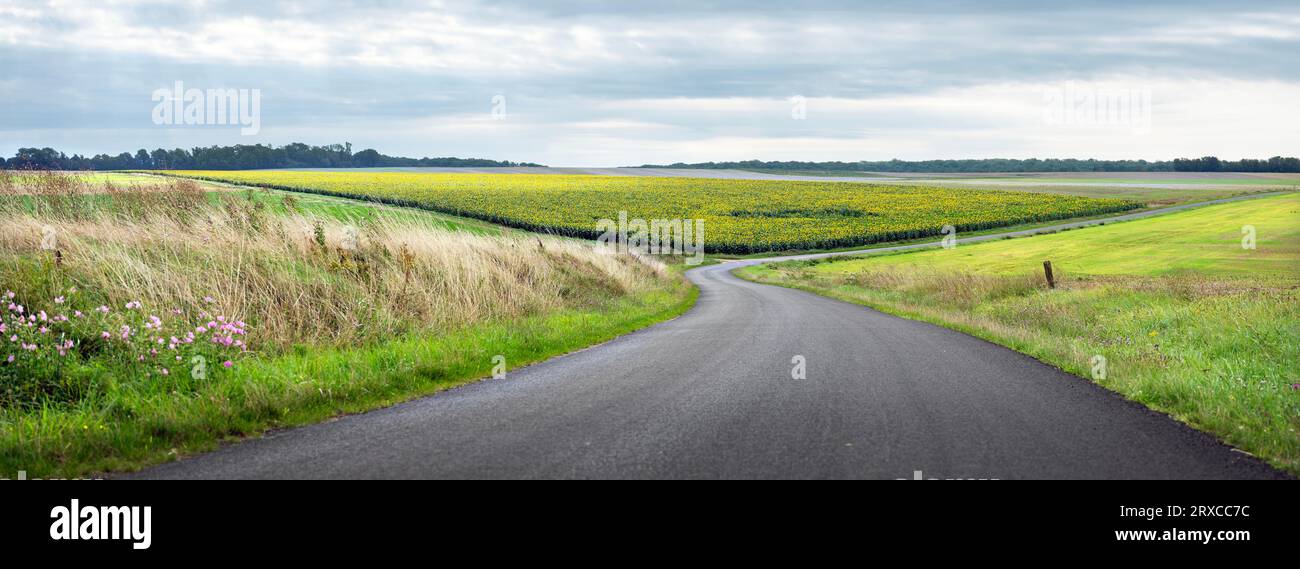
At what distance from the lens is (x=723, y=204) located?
114625mm

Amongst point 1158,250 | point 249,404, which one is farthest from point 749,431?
point 1158,250

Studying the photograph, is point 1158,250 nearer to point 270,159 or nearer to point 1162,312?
point 1162,312

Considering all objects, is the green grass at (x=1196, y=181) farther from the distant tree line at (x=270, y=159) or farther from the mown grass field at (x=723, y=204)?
the distant tree line at (x=270, y=159)

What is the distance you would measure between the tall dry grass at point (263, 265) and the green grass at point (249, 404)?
46.3 inches

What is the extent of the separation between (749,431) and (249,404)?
15.2ft

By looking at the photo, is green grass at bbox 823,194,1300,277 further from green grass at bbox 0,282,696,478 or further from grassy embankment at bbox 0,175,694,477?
green grass at bbox 0,282,696,478

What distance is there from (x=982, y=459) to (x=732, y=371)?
5032mm

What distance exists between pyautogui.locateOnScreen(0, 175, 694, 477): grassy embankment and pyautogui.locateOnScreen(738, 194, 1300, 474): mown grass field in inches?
317

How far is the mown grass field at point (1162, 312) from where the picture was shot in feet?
28.2

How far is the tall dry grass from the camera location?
11.2 meters

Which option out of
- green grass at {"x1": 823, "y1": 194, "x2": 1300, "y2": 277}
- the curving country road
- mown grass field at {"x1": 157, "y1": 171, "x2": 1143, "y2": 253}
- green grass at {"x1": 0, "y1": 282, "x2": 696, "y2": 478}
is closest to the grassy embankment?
green grass at {"x1": 0, "y1": 282, "x2": 696, "y2": 478}
